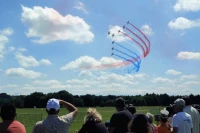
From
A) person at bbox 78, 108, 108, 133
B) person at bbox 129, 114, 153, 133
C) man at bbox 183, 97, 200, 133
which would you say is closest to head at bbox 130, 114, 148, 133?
person at bbox 129, 114, 153, 133

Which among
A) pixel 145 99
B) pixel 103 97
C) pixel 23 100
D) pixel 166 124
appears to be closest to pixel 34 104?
pixel 23 100

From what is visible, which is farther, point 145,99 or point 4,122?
point 145,99

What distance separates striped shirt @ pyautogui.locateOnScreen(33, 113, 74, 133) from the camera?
5562mm

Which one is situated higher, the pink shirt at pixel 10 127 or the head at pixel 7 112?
the head at pixel 7 112

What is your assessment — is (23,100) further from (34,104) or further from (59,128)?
(59,128)

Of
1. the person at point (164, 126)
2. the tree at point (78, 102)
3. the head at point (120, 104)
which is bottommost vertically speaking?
the person at point (164, 126)

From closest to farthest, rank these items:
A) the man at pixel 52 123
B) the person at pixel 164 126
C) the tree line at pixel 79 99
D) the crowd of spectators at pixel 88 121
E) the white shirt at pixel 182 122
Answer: the crowd of spectators at pixel 88 121 < the man at pixel 52 123 < the white shirt at pixel 182 122 < the person at pixel 164 126 < the tree line at pixel 79 99

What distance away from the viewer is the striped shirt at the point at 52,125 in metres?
5.56

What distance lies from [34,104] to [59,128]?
115479 mm

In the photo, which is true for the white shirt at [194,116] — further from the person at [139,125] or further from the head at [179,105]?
the person at [139,125]

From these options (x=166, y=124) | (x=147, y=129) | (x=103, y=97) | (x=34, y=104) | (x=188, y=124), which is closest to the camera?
(x=147, y=129)

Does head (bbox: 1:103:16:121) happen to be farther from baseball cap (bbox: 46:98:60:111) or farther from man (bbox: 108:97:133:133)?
man (bbox: 108:97:133:133)

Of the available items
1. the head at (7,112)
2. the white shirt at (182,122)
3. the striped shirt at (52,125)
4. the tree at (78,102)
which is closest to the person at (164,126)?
the white shirt at (182,122)

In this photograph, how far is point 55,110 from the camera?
18.5 feet
